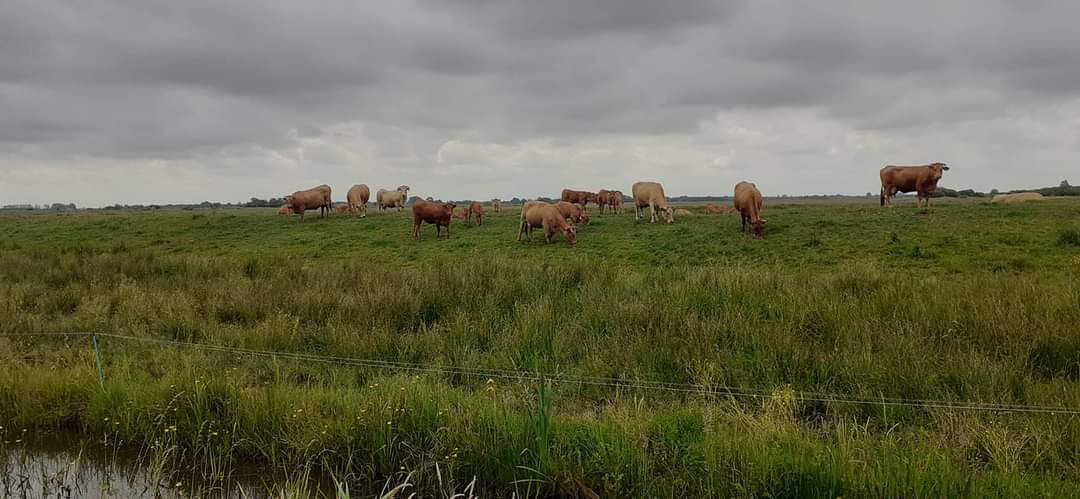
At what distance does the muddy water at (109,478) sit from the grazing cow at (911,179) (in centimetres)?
2528

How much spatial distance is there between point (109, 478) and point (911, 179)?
26.5m

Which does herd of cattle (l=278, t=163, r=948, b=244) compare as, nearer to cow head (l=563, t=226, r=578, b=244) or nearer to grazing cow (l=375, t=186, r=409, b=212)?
cow head (l=563, t=226, r=578, b=244)

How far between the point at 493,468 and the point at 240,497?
1833mm

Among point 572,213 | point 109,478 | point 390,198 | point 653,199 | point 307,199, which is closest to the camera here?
point 109,478

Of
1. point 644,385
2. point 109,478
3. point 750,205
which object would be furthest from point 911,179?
point 109,478

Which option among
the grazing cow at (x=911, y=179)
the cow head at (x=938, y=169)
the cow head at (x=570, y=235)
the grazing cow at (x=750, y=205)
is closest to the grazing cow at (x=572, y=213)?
the cow head at (x=570, y=235)

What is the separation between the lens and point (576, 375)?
5672 millimetres

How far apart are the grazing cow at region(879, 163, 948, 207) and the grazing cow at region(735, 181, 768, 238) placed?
8.44 m

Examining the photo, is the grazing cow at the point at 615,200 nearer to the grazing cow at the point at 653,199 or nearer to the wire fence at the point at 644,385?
the grazing cow at the point at 653,199

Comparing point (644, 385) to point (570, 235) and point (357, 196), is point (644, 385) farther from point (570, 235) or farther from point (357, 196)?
point (357, 196)

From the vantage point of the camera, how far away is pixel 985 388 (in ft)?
15.5

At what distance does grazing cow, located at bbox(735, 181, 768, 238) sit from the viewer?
17250 millimetres

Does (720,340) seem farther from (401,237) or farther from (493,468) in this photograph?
(401,237)

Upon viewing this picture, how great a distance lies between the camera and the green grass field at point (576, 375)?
374 cm
